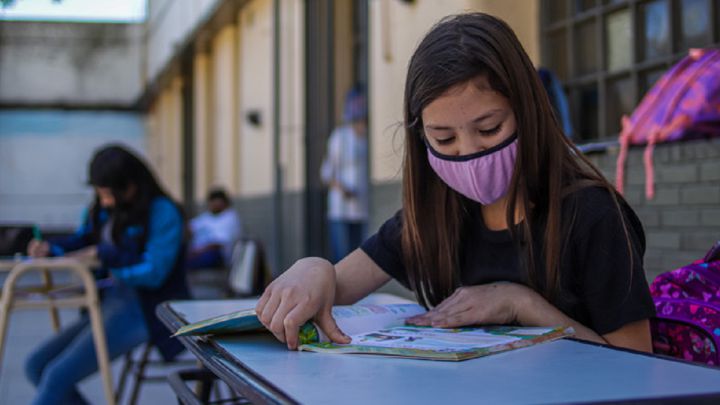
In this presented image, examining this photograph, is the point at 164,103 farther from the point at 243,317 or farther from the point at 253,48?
the point at 243,317

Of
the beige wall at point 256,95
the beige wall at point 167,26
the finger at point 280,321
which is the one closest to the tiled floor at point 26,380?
the beige wall at point 256,95

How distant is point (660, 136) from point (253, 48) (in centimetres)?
741

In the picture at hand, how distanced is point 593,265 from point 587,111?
Result: 3.15 meters

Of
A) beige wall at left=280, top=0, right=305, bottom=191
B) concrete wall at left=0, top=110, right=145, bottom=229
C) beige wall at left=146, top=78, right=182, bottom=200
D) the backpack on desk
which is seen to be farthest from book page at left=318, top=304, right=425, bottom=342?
concrete wall at left=0, top=110, right=145, bottom=229

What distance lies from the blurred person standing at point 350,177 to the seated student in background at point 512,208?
4.91 meters

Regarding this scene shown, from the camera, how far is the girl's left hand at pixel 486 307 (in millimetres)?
1523

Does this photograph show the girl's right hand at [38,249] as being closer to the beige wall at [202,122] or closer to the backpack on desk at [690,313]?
the backpack on desk at [690,313]

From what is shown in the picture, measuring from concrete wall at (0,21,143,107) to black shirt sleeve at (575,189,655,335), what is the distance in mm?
18485

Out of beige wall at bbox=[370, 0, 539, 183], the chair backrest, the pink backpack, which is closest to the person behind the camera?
the pink backpack

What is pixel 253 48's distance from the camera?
1031 centimetres

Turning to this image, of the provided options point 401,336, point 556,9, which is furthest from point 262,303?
point 556,9

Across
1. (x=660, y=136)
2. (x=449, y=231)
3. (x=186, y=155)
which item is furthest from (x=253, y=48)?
(x=449, y=231)

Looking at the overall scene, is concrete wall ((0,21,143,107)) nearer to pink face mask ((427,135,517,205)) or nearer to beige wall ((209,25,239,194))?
beige wall ((209,25,239,194))

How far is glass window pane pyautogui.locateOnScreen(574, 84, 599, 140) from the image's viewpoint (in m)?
4.48
